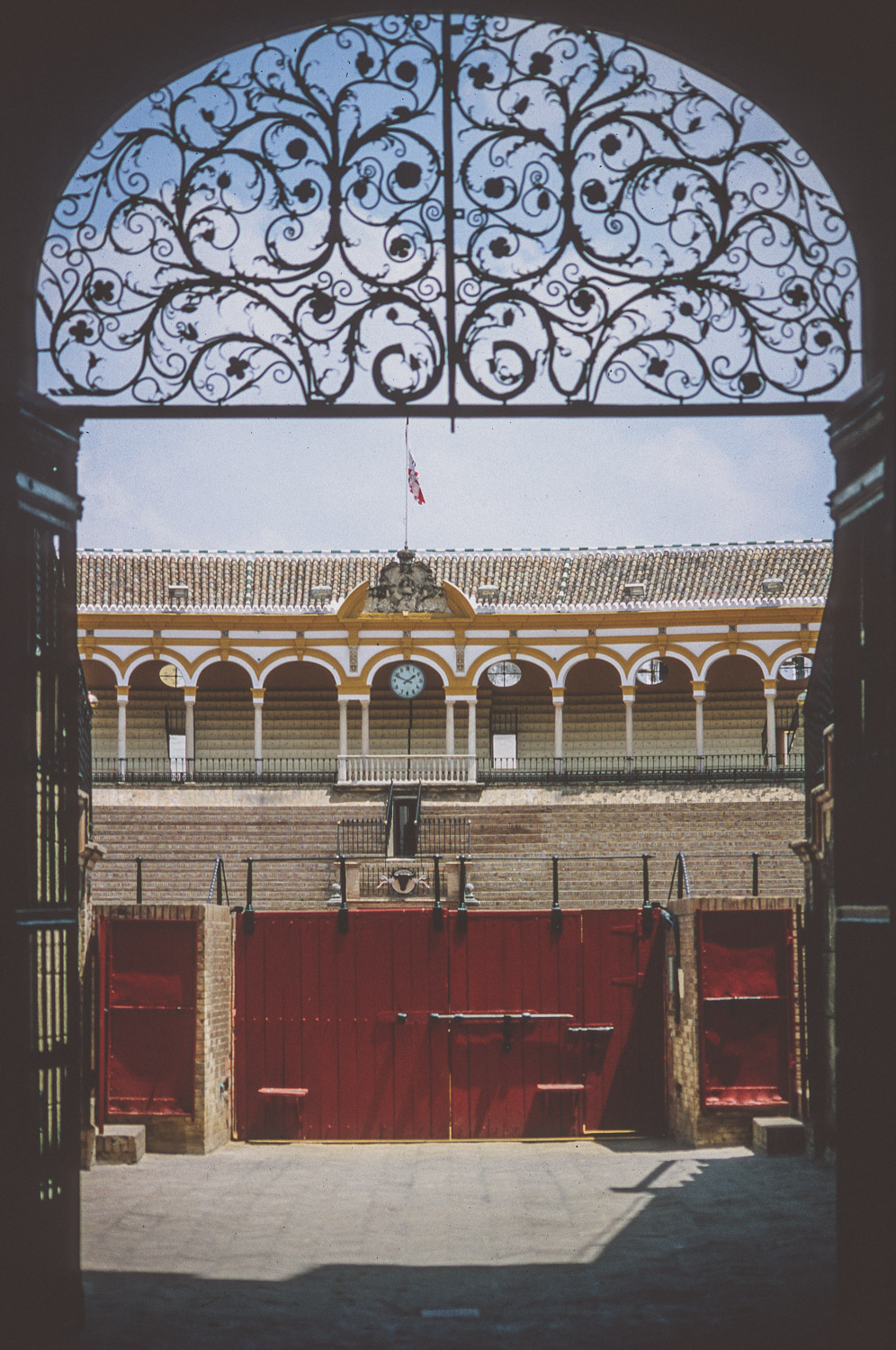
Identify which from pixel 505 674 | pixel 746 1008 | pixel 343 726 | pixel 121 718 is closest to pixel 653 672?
pixel 505 674

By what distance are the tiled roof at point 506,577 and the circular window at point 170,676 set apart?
5.34ft

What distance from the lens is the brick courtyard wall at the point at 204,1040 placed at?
10.5 m

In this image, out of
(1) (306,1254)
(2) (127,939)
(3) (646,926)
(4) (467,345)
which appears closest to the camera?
(4) (467,345)

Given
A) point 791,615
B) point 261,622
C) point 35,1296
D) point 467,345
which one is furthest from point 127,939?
point 791,615

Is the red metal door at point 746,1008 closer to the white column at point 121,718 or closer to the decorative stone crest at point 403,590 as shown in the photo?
the decorative stone crest at point 403,590

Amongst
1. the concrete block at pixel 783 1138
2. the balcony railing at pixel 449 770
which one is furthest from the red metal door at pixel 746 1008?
the balcony railing at pixel 449 770

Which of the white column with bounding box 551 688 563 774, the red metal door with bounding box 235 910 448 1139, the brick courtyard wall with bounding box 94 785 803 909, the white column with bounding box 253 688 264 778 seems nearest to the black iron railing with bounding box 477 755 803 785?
the white column with bounding box 551 688 563 774

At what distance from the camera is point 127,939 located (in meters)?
10.8

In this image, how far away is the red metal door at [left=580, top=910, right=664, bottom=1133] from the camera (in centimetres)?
1165

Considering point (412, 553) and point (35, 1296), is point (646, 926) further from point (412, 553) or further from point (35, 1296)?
point (412, 553)

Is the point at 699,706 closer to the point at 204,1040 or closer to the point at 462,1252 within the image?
the point at 204,1040

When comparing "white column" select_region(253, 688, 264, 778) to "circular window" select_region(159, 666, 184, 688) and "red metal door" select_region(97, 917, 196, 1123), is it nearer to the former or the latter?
"circular window" select_region(159, 666, 184, 688)

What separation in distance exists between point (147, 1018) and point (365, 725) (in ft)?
67.7

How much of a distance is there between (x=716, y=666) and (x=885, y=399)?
28.3m
